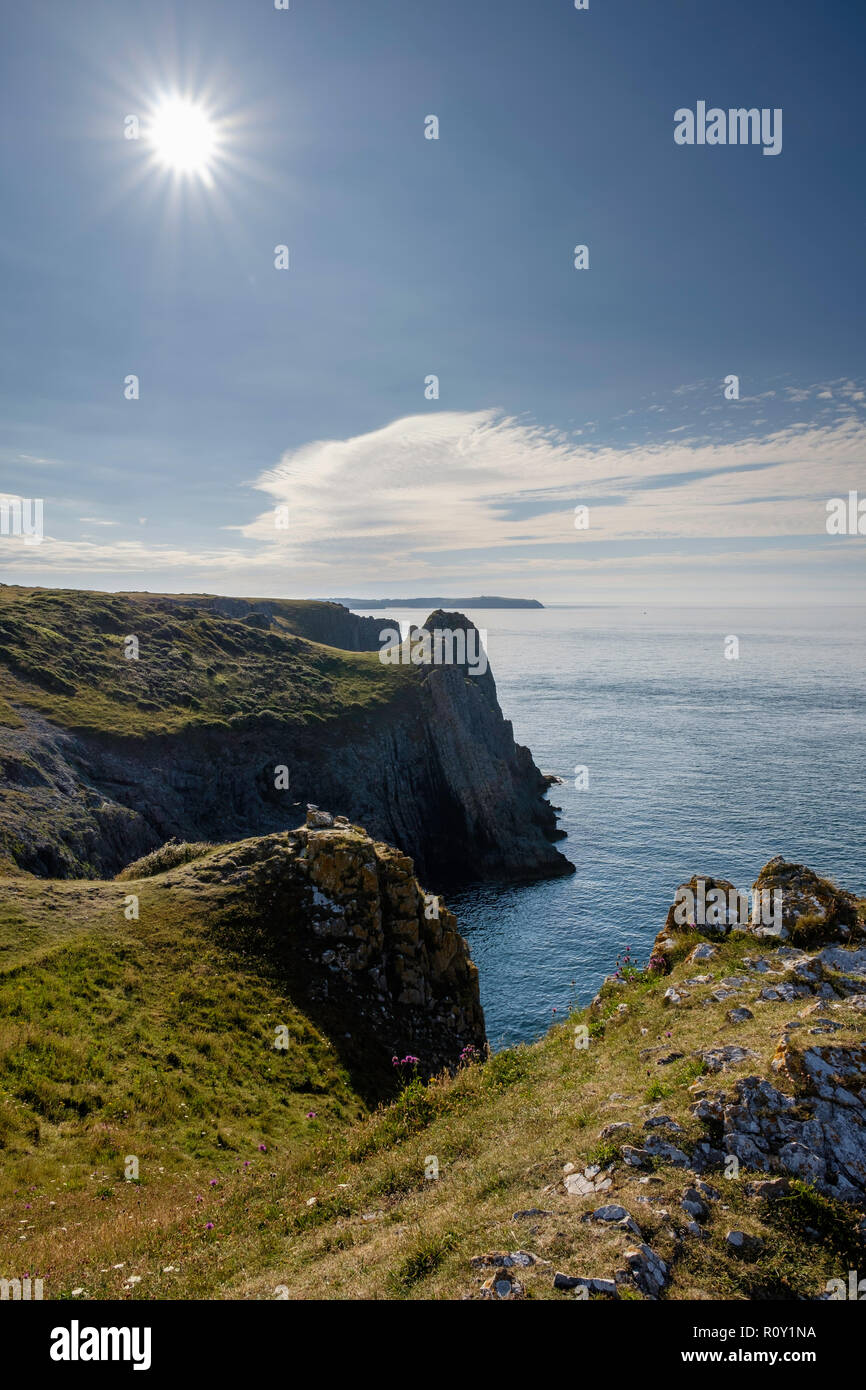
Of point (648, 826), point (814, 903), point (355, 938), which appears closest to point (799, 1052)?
point (814, 903)

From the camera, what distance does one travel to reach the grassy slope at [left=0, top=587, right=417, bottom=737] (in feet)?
200

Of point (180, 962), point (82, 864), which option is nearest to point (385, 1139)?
point (180, 962)

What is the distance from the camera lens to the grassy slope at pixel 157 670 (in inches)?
2402

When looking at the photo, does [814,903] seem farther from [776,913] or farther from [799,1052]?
[799,1052]

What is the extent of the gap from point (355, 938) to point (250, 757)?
148 ft

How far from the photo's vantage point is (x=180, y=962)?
2444 cm

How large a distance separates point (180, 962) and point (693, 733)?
114424 mm

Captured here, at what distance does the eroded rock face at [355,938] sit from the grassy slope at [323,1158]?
2.71 m

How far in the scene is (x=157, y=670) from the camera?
7581cm

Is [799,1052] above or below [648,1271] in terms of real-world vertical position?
above

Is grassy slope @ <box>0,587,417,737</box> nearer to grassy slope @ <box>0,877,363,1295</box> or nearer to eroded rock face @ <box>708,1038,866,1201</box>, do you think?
grassy slope @ <box>0,877,363,1295</box>

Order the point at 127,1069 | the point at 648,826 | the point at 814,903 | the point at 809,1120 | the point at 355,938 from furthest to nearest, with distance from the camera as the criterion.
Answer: the point at 648,826, the point at 355,938, the point at 127,1069, the point at 814,903, the point at 809,1120
